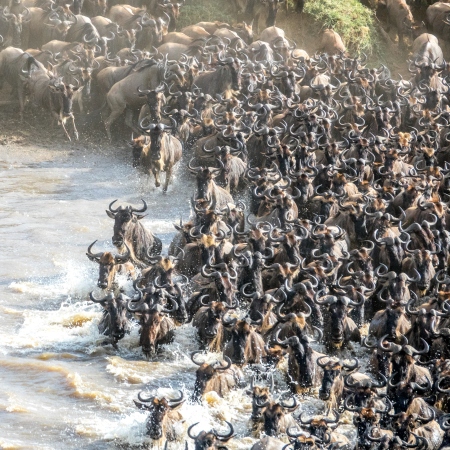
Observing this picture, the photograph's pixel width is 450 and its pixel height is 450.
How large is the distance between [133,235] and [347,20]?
46.9 feet

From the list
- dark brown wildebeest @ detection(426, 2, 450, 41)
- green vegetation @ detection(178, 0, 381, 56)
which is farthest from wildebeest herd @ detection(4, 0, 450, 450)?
dark brown wildebeest @ detection(426, 2, 450, 41)

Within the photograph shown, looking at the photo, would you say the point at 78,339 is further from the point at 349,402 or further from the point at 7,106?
the point at 7,106

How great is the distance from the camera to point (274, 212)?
59.5 ft

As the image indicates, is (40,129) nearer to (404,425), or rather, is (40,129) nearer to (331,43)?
(331,43)

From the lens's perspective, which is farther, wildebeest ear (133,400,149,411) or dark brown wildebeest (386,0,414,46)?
dark brown wildebeest (386,0,414,46)

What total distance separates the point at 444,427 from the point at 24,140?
13972mm

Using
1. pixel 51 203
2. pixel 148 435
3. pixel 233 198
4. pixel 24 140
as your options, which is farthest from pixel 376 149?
pixel 148 435

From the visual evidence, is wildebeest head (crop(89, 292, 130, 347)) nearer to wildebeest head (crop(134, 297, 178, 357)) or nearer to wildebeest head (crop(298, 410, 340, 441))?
wildebeest head (crop(134, 297, 178, 357))

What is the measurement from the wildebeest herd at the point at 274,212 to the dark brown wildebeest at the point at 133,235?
4 centimetres

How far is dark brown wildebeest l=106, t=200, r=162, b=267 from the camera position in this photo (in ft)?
57.0

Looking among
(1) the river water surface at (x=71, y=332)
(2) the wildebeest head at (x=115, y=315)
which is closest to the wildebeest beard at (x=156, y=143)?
(1) the river water surface at (x=71, y=332)

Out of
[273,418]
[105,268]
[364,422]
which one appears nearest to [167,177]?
[105,268]

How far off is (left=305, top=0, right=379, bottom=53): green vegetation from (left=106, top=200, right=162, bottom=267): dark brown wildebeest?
44.6 feet

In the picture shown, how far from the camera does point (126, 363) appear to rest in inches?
575
